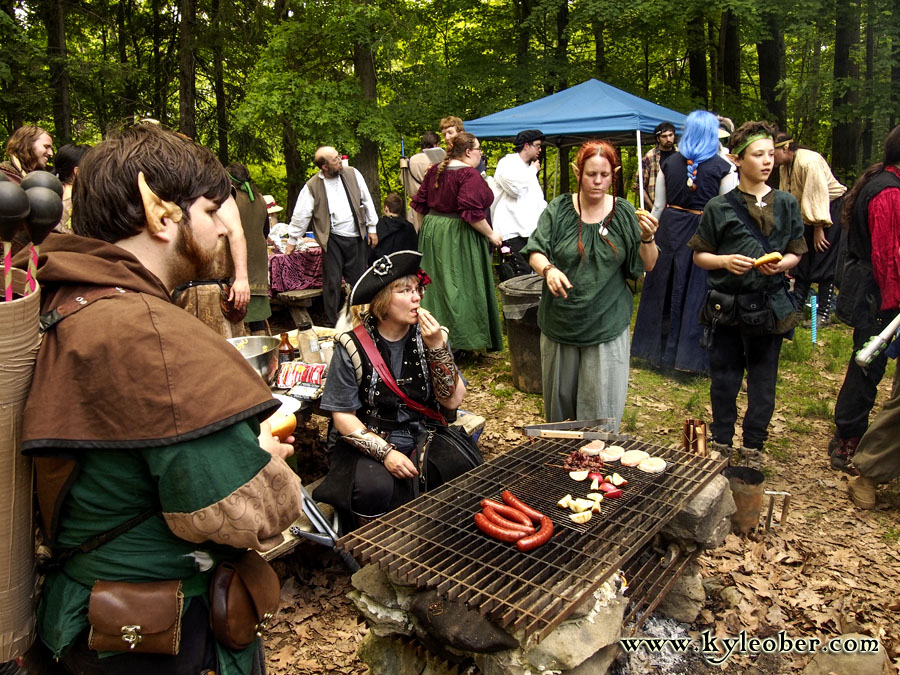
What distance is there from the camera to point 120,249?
154 centimetres

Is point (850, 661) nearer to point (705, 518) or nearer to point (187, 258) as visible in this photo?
point (705, 518)

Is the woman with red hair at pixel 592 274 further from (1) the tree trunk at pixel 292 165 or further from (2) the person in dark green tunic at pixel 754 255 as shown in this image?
(1) the tree trunk at pixel 292 165

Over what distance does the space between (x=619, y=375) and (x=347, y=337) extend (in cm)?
179

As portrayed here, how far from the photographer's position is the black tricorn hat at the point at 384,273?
3652 millimetres

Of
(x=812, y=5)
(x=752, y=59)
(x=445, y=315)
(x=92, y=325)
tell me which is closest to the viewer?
(x=92, y=325)

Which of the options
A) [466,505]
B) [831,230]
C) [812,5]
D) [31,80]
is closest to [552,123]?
[831,230]

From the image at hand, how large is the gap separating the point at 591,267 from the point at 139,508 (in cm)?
312

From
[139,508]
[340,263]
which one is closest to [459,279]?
[340,263]

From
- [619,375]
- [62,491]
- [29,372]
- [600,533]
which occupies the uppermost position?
[29,372]

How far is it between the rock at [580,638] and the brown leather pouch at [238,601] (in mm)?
1148

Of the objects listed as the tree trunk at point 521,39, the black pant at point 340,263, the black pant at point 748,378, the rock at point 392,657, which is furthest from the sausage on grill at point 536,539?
the tree trunk at point 521,39

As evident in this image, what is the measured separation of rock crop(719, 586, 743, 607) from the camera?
142 inches

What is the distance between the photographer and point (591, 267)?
161 inches

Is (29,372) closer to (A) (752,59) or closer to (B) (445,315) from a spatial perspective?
(B) (445,315)
